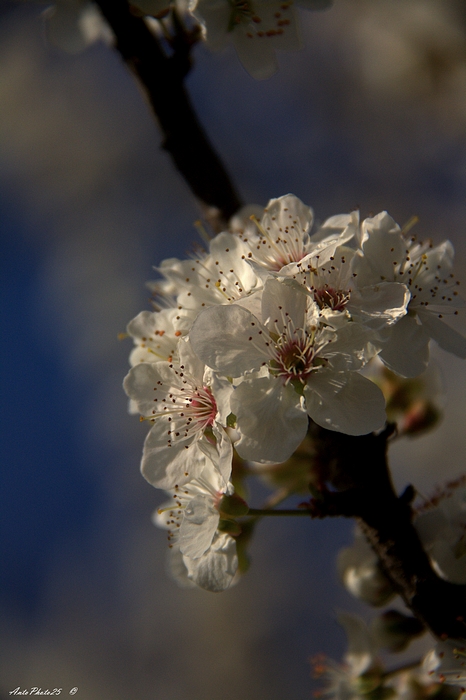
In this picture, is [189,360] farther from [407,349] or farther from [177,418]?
[407,349]

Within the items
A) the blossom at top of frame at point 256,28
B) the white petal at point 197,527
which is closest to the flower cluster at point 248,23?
the blossom at top of frame at point 256,28

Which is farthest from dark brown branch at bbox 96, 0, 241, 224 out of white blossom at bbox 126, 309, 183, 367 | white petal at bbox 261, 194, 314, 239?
white blossom at bbox 126, 309, 183, 367

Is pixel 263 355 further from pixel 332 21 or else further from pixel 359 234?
pixel 332 21

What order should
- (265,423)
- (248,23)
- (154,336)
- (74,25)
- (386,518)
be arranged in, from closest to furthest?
1. (265,423)
2. (386,518)
3. (154,336)
4. (248,23)
5. (74,25)

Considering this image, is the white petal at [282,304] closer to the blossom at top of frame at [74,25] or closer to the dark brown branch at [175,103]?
the dark brown branch at [175,103]

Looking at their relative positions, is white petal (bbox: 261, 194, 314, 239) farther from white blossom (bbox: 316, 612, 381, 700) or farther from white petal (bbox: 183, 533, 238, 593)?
white blossom (bbox: 316, 612, 381, 700)

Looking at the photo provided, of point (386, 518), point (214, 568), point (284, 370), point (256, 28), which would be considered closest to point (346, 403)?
point (284, 370)
